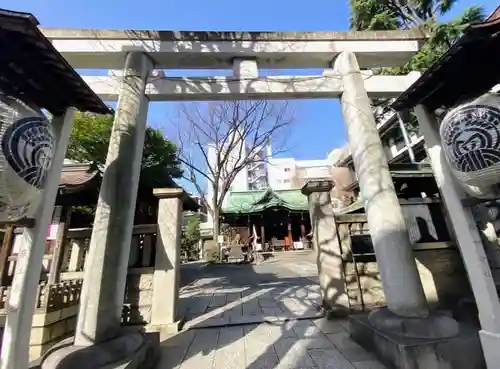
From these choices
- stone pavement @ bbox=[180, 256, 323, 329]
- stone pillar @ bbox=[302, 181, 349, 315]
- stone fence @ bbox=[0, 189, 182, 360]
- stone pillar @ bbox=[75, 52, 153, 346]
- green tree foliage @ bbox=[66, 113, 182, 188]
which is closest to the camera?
stone pillar @ bbox=[75, 52, 153, 346]

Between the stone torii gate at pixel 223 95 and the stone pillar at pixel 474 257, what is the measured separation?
0.41 meters

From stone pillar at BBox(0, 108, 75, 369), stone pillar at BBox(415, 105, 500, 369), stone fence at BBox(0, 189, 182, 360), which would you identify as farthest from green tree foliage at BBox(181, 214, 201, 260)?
stone pillar at BBox(415, 105, 500, 369)

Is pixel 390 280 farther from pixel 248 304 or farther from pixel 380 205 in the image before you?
pixel 248 304

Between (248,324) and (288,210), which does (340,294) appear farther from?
(288,210)

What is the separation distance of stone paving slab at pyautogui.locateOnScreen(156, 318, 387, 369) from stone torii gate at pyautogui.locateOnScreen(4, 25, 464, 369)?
0.66 metres

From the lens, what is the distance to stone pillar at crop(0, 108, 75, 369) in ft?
7.81

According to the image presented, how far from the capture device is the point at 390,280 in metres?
3.72

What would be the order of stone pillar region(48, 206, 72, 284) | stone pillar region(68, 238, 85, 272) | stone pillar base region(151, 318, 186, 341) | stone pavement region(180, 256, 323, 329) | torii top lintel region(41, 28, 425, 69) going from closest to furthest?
torii top lintel region(41, 28, 425, 69) < stone pillar base region(151, 318, 186, 341) < stone pavement region(180, 256, 323, 329) < stone pillar region(48, 206, 72, 284) < stone pillar region(68, 238, 85, 272)

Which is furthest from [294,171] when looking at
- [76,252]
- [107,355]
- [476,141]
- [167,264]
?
[107,355]

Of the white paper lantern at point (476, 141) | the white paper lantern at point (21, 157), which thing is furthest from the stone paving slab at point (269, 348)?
the white paper lantern at point (21, 157)

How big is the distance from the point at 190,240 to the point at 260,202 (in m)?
7.20

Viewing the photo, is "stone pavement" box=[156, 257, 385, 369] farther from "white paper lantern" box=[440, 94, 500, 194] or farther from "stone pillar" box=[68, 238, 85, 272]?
"stone pillar" box=[68, 238, 85, 272]

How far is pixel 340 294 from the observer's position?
5.42 m

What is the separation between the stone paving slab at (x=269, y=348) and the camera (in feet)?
11.3
